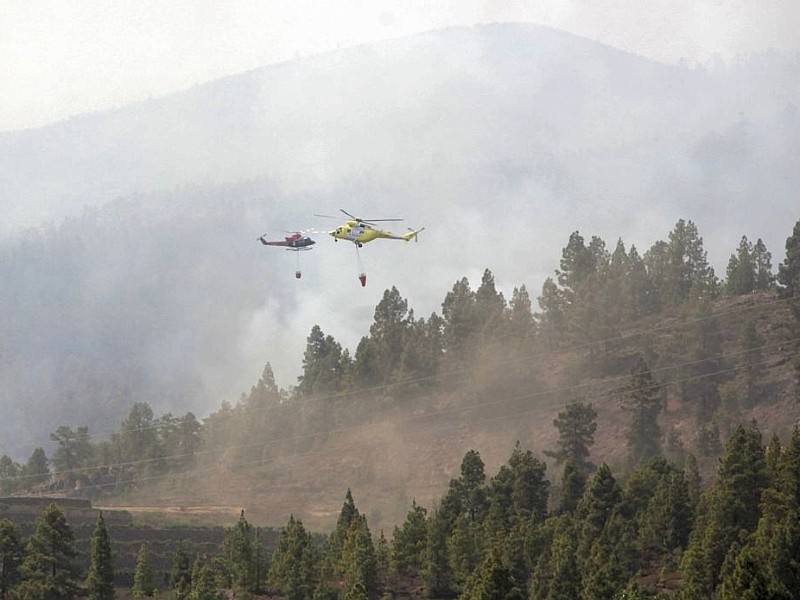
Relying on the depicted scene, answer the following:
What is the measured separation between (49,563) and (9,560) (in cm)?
333

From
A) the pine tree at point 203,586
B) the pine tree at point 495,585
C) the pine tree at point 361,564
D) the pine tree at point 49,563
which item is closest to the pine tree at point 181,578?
the pine tree at point 203,586

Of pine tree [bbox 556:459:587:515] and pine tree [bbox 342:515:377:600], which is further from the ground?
pine tree [bbox 556:459:587:515]

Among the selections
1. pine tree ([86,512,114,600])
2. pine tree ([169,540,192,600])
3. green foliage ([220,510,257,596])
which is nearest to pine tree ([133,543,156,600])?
pine tree ([169,540,192,600])

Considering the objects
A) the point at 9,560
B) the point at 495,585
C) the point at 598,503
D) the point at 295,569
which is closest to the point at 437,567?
the point at 295,569

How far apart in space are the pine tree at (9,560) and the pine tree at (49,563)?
62 cm

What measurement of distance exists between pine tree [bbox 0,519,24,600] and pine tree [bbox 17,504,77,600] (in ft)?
2.04

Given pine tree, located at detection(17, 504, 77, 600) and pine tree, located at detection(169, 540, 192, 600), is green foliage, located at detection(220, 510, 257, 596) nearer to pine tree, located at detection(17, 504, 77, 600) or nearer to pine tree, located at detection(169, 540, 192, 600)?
pine tree, located at detection(169, 540, 192, 600)

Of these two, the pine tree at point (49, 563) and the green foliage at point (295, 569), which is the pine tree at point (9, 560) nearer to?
the pine tree at point (49, 563)

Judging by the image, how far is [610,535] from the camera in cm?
12681

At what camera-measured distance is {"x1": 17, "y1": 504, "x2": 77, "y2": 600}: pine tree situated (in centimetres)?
12606

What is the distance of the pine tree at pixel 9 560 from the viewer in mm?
126812

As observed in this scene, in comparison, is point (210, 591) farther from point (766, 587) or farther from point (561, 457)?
point (561, 457)

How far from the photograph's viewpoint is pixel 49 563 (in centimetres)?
12750

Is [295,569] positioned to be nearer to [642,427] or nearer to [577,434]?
[577,434]
